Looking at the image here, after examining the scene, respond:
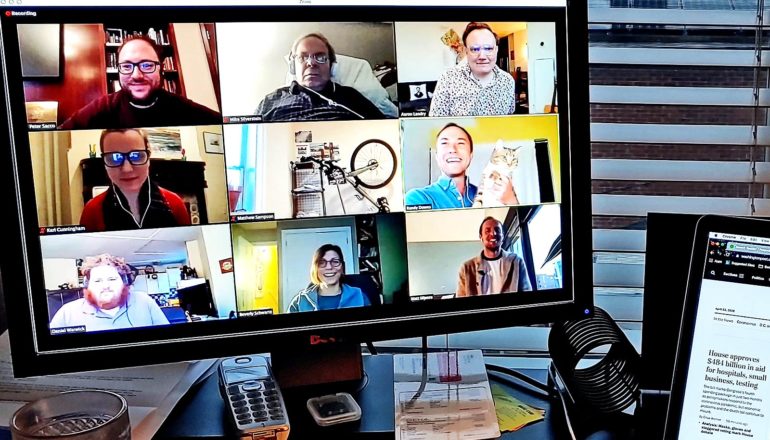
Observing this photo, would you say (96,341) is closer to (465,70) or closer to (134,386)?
(134,386)

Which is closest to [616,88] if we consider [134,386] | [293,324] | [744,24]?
[744,24]

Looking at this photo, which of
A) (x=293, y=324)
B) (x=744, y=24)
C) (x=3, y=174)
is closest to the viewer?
(x=3, y=174)

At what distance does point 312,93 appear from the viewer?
84 cm

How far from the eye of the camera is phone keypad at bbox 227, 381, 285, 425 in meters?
0.83

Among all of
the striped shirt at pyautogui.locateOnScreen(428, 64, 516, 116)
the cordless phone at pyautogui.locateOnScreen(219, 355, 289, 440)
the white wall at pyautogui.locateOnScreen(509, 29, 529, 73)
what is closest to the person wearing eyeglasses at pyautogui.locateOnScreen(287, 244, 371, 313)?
the cordless phone at pyautogui.locateOnScreen(219, 355, 289, 440)

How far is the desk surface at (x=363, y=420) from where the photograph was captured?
2.84 feet

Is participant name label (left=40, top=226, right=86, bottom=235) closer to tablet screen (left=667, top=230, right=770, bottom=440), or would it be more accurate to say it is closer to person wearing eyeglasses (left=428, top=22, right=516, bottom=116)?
person wearing eyeglasses (left=428, top=22, right=516, bottom=116)

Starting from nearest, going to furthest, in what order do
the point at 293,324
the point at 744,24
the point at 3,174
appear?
1. the point at 3,174
2. the point at 293,324
3. the point at 744,24

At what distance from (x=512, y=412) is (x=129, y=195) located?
52 cm

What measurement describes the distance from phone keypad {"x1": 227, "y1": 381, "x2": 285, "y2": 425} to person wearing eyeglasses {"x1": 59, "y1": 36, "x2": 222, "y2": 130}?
12.7 inches

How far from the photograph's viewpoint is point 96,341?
0.82m

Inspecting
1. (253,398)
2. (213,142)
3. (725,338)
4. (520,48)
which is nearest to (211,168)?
(213,142)

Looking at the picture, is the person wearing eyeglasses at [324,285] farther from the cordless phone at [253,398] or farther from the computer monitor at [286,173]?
the cordless phone at [253,398]

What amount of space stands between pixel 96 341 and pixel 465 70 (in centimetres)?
52
